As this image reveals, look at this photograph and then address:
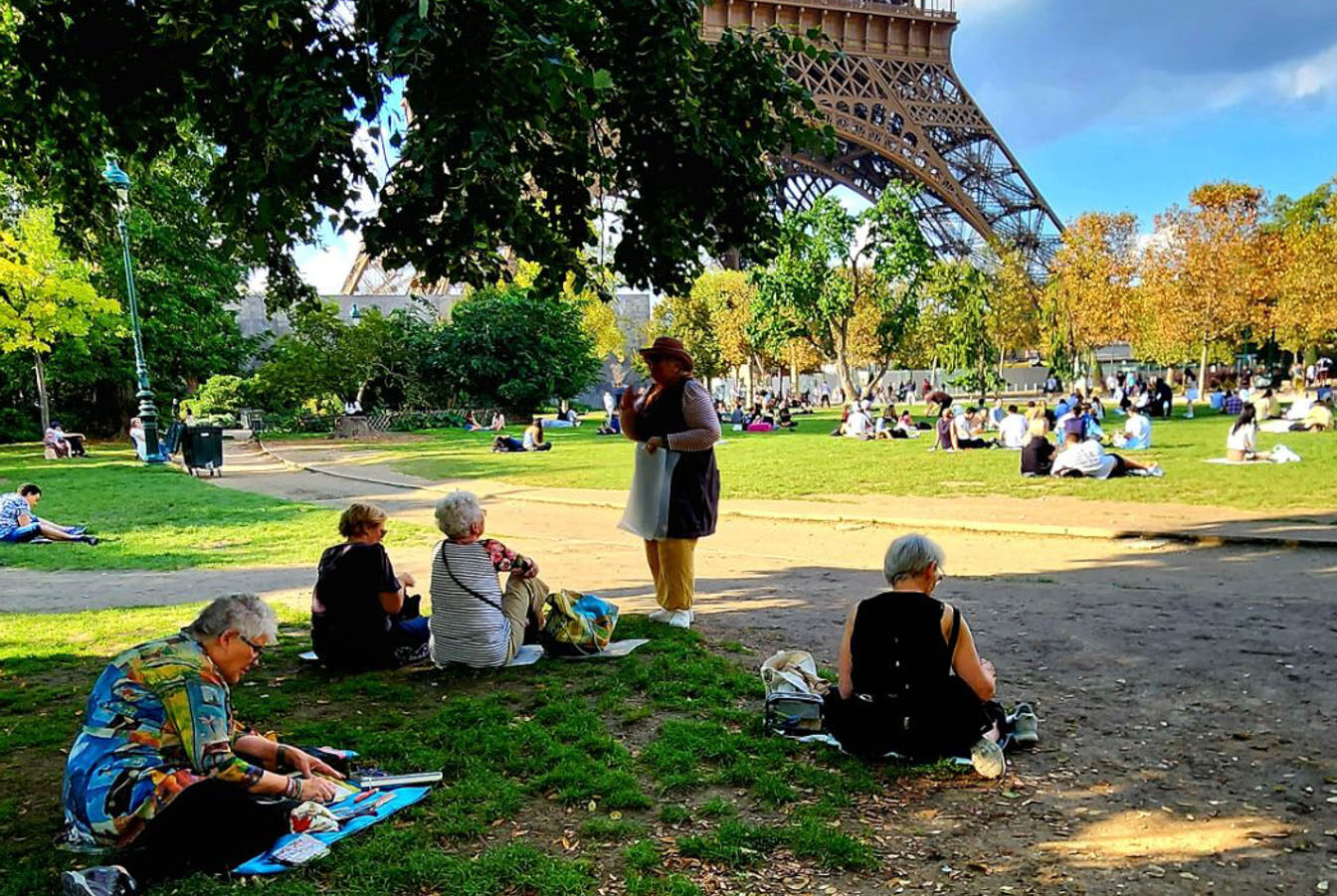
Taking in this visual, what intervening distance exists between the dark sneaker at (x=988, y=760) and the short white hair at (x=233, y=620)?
9.46ft

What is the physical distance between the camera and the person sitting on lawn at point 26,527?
38.3ft

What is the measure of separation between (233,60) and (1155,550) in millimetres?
9124

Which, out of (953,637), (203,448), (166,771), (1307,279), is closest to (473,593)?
(166,771)

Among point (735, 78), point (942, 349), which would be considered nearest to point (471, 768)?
point (735, 78)

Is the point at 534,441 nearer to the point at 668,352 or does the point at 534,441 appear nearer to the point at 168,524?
the point at 168,524

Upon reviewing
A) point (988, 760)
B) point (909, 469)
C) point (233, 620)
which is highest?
point (233, 620)

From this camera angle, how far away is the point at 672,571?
6.67 meters

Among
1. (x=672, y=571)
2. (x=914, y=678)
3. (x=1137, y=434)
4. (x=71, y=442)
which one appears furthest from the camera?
(x=71, y=442)

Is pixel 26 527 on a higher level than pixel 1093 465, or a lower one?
lower

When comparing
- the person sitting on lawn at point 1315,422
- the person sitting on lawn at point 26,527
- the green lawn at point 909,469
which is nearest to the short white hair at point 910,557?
the green lawn at point 909,469

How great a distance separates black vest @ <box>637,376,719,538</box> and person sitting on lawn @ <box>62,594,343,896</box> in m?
3.45

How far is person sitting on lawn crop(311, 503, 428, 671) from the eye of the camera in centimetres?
543

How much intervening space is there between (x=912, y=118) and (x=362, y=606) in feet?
153

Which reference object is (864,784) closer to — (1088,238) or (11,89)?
(11,89)
